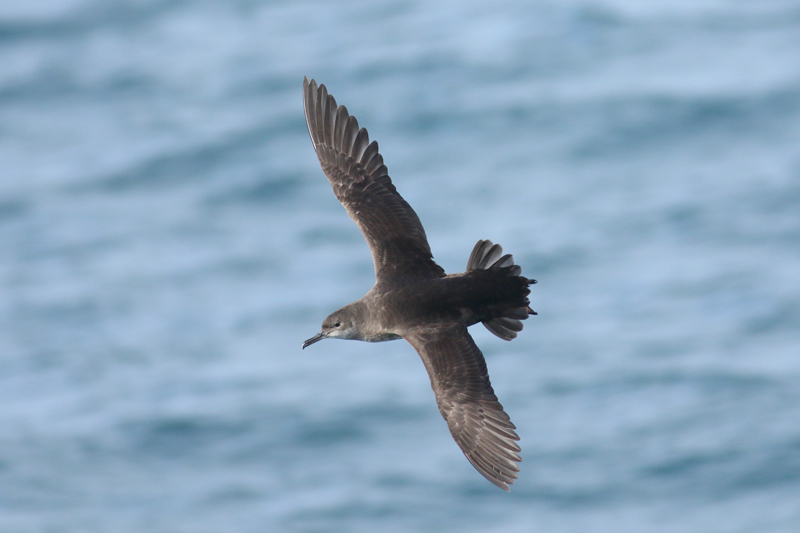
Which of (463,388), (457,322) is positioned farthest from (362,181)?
(463,388)

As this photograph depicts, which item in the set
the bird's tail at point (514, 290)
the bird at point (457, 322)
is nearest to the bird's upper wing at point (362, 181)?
the bird at point (457, 322)

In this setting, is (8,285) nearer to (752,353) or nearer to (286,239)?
(286,239)

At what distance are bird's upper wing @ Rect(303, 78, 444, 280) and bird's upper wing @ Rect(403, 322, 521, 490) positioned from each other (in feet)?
2.97

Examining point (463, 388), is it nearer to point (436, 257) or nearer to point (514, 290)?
point (514, 290)

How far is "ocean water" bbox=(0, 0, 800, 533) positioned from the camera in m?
19.0

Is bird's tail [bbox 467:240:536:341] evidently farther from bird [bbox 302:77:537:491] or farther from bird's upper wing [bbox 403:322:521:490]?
bird's upper wing [bbox 403:322:521:490]

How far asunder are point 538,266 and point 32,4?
532 inches

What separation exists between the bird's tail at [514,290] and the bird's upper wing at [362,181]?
2.15 ft

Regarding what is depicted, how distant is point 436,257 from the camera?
19.3 meters

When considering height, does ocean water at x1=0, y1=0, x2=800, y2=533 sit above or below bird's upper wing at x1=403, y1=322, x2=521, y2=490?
above

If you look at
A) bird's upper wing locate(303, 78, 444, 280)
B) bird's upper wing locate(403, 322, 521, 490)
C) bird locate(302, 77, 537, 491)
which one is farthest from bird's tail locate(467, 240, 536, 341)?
bird's upper wing locate(303, 78, 444, 280)

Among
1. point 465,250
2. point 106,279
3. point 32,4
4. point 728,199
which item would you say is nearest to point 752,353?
point 728,199

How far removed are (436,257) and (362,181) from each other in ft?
30.5

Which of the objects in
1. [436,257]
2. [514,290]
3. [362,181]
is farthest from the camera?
[436,257]
